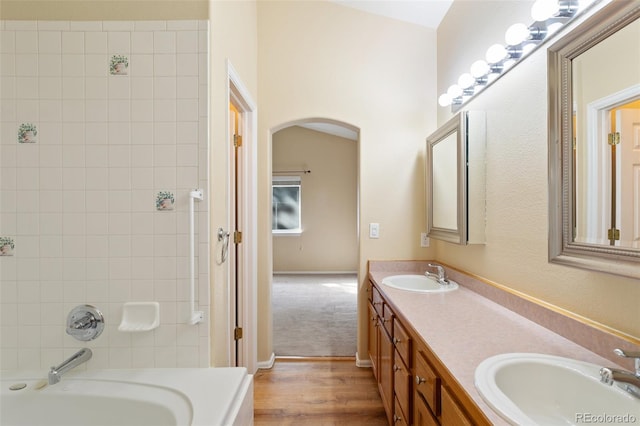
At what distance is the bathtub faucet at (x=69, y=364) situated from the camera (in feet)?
3.90

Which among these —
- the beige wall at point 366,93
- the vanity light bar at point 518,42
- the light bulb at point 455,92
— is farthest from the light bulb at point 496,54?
the beige wall at point 366,93

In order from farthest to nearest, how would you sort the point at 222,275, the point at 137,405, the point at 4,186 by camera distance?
1. the point at 222,275
2. the point at 4,186
3. the point at 137,405

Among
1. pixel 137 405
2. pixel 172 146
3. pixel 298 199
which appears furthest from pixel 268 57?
pixel 298 199

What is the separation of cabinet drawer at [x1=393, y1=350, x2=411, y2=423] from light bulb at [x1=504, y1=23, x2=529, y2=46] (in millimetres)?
1510

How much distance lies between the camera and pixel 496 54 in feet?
4.69

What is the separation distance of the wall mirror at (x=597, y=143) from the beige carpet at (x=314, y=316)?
214 centimetres

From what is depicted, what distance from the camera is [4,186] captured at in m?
1.29

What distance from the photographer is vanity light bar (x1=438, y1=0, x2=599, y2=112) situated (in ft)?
3.45

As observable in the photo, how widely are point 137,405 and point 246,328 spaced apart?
3.66 ft

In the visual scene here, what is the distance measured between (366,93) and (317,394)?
232cm

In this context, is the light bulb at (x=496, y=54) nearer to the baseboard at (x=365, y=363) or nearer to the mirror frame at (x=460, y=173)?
the mirror frame at (x=460, y=173)

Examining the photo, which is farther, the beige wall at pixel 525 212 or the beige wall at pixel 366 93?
the beige wall at pixel 366 93

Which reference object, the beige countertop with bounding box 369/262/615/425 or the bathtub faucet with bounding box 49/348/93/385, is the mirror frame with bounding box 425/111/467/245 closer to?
the beige countertop with bounding box 369/262/615/425

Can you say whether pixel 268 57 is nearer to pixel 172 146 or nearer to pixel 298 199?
pixel 172 146
